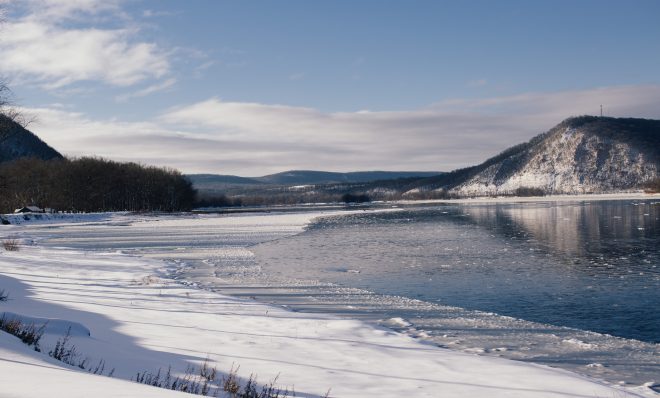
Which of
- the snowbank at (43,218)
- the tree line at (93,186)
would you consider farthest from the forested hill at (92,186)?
the snowbank at (43,218)

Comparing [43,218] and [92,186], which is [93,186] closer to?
[92,186]

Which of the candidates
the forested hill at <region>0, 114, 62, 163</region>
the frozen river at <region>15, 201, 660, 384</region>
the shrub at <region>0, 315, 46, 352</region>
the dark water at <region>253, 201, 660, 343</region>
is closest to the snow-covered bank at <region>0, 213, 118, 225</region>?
the frozen river at <region>15, 201, 660, 384</region>

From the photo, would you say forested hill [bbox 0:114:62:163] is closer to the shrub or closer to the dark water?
the dark water

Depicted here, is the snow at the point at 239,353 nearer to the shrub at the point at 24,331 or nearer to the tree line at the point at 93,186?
the shrub at the point at 24,331

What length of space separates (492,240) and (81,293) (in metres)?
23.5

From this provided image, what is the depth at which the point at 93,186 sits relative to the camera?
352 feet

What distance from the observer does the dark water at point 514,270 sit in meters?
13.6

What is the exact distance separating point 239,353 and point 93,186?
107m

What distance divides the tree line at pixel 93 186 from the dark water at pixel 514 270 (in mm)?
70738

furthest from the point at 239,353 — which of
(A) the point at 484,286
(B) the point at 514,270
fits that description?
(B) the point at 514,270

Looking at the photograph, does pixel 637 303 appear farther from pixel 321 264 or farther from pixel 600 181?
pixel 600 181

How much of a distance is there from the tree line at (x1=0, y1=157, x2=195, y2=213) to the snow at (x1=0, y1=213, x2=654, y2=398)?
78.8m

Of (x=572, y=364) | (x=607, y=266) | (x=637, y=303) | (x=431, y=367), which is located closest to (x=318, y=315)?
(x=431, y=367)

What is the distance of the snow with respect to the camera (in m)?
6.19
